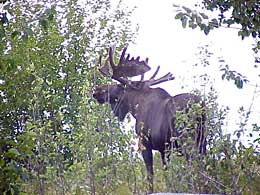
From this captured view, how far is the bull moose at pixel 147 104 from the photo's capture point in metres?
7.76

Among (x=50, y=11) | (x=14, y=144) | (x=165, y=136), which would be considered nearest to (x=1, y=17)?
(x=50, y=11)

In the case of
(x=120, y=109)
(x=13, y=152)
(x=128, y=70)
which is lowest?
(x=13, y=152)

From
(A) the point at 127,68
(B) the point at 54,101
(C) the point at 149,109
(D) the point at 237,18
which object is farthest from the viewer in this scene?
(B) the point at 54,101

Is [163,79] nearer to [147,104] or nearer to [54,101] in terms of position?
[147,104]

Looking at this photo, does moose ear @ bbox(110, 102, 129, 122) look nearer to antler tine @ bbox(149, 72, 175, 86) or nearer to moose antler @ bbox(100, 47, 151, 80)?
antler tine @ bbox(149, 72, 175, 86)

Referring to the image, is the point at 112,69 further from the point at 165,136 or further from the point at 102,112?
the point at 102,112

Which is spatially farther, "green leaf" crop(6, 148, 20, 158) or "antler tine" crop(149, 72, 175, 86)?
"antler tine" crop(149, 72, 175, 86)

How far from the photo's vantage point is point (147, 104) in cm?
848

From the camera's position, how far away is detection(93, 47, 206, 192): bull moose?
776 centimetres

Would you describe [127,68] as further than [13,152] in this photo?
Yes

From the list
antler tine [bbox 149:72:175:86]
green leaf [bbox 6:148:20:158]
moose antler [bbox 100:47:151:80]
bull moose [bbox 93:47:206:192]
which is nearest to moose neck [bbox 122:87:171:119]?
bull moose [bbox 93:47:206:192]

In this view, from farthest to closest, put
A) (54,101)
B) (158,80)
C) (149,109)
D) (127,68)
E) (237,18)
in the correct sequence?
(54,101) < (127,68) < (158,80) < (149,109) < (237,18)

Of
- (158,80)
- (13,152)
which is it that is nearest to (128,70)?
(158,80)

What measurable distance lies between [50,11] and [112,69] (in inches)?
237
